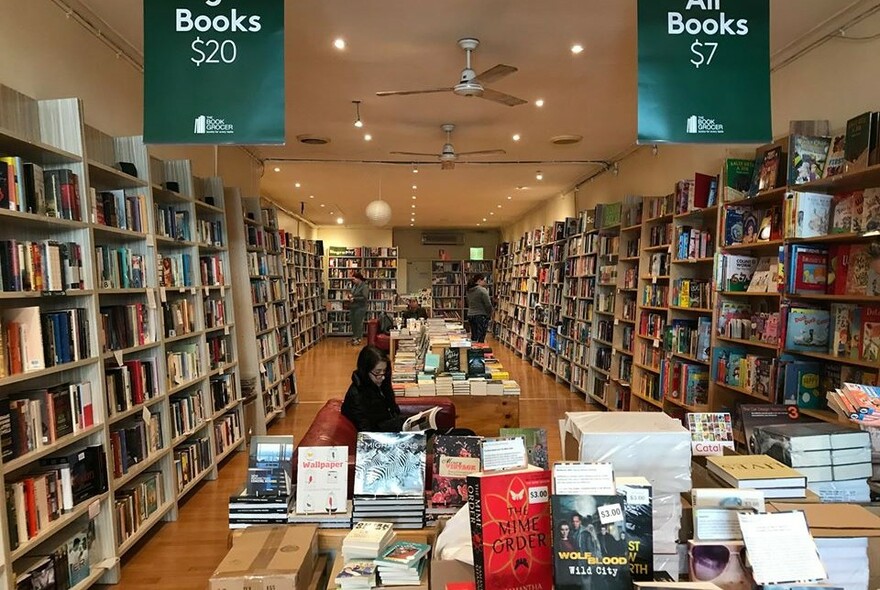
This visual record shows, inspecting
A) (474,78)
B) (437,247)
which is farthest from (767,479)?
(437,247)

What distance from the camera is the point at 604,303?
7.27 m

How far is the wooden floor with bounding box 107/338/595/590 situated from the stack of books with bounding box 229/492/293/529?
3.89 feet

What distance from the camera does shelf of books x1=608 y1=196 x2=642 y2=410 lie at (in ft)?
20.9

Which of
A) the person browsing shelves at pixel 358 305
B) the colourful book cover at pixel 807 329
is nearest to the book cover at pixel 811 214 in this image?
the colourful book cover at pixel 807 329

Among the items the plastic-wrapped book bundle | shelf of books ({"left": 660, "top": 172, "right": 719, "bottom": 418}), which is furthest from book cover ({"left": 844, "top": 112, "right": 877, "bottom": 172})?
the plastic-wrapped book bundle

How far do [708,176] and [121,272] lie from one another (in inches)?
177

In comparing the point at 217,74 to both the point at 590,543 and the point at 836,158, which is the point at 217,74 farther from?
the point at 836,158

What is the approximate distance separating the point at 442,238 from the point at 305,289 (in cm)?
566

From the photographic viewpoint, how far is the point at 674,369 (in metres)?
5.06

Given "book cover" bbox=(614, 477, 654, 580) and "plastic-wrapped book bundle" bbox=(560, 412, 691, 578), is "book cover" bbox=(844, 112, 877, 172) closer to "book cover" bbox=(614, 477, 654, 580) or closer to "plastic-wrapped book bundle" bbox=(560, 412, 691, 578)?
"plastic-wrapped book bundle" bbox=(560, 412, 691, 578)

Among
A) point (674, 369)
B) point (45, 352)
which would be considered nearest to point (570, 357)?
point (674, 369)

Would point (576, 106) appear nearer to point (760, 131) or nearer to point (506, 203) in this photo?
point (760, 131)

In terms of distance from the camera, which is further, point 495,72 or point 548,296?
point 548,296

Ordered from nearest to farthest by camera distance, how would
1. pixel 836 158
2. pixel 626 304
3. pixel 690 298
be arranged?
pixel 836 158, pixel 690 298, pixel 626 304
